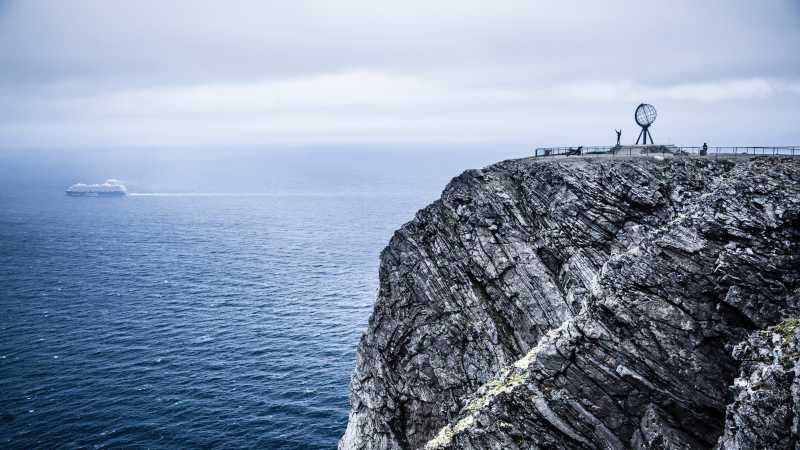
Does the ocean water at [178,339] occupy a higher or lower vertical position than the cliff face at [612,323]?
lower

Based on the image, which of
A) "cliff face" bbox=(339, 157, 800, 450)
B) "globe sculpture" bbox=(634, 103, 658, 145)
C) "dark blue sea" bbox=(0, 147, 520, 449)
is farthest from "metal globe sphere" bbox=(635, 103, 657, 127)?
"dark blue sea" bbox=(0, 147, 520, 449)

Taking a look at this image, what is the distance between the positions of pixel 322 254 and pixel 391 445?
95881 millimetres

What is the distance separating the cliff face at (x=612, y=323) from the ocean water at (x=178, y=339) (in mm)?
21442

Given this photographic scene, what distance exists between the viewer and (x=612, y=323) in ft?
82.4

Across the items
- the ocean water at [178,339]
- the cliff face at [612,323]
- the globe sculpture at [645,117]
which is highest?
the globe sculpture at [645,117]

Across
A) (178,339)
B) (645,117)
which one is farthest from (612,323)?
(178,339)

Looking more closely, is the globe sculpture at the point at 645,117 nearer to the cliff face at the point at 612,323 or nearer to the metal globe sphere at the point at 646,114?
the metal globe sphere at the point at 646,114

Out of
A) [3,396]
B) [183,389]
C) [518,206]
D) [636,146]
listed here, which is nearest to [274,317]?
[183,389]

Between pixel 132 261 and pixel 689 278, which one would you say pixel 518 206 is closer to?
pixel 689 278

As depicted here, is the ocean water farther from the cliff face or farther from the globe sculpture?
the globe sculpture

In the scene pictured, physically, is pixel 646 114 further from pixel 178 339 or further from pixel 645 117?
pixel 178 339

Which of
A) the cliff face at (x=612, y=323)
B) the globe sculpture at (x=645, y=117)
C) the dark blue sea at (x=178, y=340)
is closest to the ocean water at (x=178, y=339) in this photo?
the dark blue sea at (x=178, y=340)

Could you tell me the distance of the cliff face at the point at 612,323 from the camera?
22.4 meters

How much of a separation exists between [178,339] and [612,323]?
243 ft
